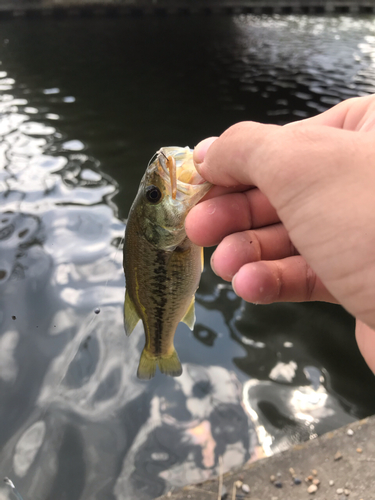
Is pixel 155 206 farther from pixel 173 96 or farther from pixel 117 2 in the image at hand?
pixel 117 2

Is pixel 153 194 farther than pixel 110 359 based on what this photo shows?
No

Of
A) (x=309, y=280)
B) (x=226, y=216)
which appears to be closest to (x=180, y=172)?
(x=226, y=216)

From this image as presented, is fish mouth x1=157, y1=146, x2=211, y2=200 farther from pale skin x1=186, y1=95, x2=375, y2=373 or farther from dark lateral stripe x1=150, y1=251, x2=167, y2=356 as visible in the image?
dark lateral stripe x1=150, y1=251, x2=167, y2=356

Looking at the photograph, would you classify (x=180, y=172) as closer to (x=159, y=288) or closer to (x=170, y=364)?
(x=159, y=288)

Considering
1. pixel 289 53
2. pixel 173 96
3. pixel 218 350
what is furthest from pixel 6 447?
pixel 289 53

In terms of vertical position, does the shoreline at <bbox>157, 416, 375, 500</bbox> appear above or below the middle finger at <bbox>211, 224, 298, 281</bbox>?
below

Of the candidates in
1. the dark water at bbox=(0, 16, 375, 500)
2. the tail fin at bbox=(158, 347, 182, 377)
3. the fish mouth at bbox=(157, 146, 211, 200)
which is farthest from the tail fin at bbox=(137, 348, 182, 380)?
the fish mouth at bbox=(157, 146, 211, 200)
